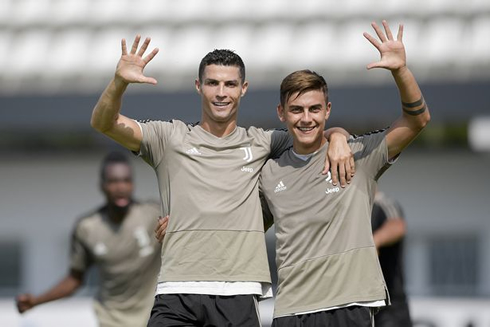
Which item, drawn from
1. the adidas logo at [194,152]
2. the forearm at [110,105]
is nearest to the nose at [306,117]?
the adidas logo at [194,152]

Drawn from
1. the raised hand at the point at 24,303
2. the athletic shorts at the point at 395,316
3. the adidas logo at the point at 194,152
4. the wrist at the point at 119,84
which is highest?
the wrist at the point at 119,84

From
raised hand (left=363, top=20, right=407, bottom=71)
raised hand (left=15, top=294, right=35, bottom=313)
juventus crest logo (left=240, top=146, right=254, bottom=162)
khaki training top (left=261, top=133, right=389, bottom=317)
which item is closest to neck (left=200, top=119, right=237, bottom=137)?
juventus crest logo (left=240, top=146, right=254, bottom=162)

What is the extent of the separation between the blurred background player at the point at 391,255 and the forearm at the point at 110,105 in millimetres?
2727

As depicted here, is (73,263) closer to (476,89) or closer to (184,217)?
(184,217)

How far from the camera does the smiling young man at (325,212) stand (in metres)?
5.51

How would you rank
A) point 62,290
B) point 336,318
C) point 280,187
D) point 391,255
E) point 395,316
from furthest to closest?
1. point 62,290
2. point 391,255
3. point 395,316
4. point 280,187
5. point 336,318

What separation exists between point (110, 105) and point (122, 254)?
320cm

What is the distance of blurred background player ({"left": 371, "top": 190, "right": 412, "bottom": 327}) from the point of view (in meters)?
7.95

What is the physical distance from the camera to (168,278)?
566 cm

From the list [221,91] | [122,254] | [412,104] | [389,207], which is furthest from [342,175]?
[122,254]

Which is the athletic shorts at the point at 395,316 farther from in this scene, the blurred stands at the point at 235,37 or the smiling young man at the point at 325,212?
the blurred stands at the point at 235,37

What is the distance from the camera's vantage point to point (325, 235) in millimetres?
5566

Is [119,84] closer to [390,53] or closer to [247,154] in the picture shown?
[247,154]

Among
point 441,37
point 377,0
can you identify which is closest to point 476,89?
point 441,37
